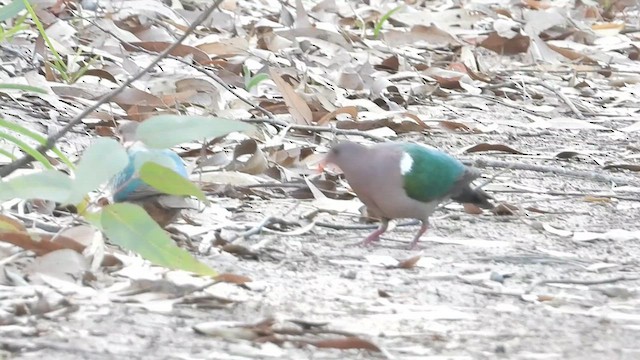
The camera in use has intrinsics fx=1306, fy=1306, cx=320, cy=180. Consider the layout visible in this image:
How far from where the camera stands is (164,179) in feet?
7.83

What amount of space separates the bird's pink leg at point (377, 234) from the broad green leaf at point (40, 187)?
0.97 metres

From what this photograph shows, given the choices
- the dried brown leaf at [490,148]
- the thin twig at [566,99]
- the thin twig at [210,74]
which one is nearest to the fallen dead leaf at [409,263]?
the thin twig at [210,74]

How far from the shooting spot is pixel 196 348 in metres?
2.07

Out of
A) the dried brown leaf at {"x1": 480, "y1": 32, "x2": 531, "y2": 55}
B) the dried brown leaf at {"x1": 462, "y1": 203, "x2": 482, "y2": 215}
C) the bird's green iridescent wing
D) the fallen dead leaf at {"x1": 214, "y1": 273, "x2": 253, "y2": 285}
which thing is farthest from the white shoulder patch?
the dried brown leaf at {"x1": 480, "y1": 32, "x2": 531, "y2": 55}

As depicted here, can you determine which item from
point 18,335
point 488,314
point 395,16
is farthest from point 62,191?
point 395,16

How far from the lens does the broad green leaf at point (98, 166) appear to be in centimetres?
225

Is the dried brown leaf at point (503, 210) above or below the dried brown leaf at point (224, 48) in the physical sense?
below

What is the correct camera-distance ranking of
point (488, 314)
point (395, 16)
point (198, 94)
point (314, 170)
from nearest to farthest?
point (488, 314)
point (314, 170)
point (198, 94)
point (395, 16)

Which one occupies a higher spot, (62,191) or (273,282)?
(62,191)

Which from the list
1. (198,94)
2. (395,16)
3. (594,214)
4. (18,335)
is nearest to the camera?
(18,335)

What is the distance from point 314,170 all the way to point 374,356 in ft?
5.71

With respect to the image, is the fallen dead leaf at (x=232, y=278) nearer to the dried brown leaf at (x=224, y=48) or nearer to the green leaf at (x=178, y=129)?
the green leaf at (x=178, y=129)

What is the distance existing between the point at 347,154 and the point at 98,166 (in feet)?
3.17

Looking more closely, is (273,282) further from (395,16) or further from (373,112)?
(395,16)
